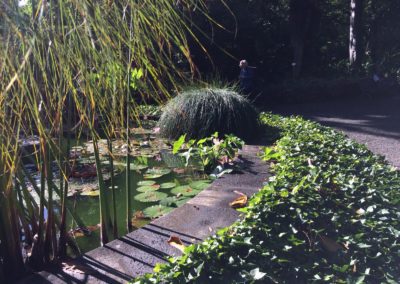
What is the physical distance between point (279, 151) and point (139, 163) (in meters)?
2.08

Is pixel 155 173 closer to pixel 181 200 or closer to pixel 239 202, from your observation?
pixel 181 200

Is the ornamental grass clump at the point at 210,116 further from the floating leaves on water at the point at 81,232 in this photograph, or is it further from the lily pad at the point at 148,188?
the floating leaves on water at the point at 81,232

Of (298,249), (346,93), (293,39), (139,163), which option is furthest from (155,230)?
(293,39)

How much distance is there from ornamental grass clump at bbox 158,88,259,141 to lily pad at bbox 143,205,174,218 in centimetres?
360

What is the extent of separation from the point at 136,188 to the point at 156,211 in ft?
3.45

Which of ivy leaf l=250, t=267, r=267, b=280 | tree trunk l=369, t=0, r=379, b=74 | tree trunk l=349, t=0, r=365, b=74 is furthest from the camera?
tree trunk l=369, t=0, r=379, b=74

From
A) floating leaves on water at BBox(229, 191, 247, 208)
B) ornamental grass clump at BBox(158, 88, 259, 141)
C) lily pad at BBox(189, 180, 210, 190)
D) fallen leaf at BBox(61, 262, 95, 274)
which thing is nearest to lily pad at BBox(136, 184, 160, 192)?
lily pad at BBox(189, 180, 210, 190)

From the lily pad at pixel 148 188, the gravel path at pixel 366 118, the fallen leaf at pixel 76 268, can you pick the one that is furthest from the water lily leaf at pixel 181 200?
the gravel path at pixel 366 118

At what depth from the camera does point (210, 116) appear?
8.91 meters

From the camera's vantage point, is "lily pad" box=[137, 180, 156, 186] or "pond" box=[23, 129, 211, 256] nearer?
"pond" box=[23, 129, 211, 256]

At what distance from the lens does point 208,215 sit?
4.41 metres

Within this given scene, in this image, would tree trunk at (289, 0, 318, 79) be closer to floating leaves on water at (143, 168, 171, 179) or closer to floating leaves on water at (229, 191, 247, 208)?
floating leaves on water at (143, 168, 171, 179)

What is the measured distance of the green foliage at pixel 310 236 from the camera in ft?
9.82

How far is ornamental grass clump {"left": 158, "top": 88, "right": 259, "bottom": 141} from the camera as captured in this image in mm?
8953
